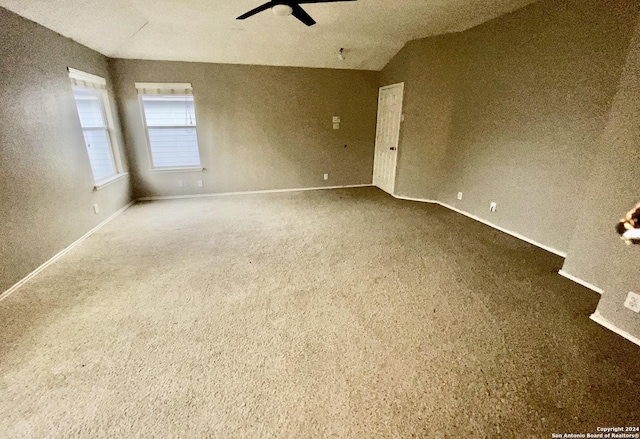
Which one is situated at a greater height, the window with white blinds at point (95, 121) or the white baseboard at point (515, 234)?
the window with white blinds at point (95, 121)

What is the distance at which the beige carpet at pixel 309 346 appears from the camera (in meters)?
1.41

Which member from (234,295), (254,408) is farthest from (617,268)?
(234,295)

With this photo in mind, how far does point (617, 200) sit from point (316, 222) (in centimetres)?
306

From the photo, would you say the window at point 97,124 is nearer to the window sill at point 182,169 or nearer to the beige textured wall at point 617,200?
the window sill at point 182,169

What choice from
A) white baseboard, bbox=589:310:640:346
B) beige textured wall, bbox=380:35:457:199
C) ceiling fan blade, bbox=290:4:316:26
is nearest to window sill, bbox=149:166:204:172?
ceiling fan blade, bbox=290:4:316:26

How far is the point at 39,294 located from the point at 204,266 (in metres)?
1.31

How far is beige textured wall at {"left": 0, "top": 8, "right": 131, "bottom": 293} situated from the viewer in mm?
2469

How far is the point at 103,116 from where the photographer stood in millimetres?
4316

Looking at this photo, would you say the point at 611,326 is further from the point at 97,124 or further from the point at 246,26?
the point at 97,124

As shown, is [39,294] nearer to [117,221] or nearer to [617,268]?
[117,221]

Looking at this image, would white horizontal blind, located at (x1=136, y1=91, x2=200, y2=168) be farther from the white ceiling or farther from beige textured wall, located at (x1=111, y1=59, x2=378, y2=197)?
the white ceiling

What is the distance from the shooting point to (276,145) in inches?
216

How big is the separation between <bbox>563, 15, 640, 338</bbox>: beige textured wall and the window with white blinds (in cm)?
548

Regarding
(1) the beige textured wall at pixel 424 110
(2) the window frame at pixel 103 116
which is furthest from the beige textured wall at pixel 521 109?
(2) the window frame at pixel 103 116
